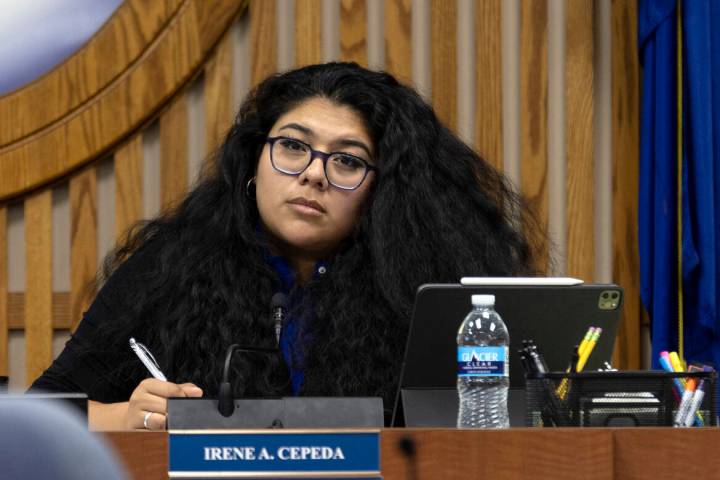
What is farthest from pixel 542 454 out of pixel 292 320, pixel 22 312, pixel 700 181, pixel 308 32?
pixel 22 312

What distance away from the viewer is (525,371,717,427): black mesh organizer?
4.48 ft

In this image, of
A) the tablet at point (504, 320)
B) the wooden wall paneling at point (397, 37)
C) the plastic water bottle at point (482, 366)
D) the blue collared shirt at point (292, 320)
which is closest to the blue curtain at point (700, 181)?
the wooden wall paneling at point (397, 37)

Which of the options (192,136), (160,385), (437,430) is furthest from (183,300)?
(437,430)

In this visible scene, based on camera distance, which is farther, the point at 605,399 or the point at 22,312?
the point at 22,312

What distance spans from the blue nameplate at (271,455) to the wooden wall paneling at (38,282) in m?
1.77

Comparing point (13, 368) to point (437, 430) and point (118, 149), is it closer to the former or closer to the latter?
point (118, 149)

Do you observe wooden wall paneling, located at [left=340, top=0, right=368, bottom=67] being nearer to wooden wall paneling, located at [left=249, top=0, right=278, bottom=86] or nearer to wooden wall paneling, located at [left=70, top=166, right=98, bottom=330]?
wooden wall paneling, located at [left=249, top=0, right=278, bottom=86]

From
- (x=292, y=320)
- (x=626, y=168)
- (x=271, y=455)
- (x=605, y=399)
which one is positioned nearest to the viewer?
(x=271, y=455)

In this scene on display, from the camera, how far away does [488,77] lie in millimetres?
2809

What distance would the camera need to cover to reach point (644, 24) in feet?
8.68

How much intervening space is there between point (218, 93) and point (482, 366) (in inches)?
60.4

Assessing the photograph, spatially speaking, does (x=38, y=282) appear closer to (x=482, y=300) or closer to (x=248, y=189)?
(x=248, y=189)

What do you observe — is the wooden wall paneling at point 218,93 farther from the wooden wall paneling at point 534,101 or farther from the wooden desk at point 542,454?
the wooden desk at point 542,454

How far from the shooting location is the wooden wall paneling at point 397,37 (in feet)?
9.26
